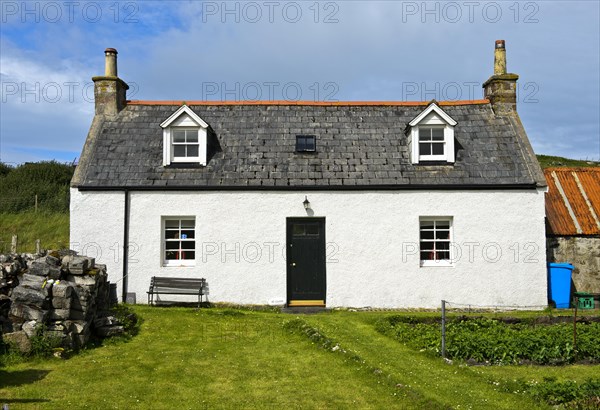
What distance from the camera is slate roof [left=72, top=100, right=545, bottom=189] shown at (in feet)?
57.9

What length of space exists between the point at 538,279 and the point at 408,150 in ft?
19.4

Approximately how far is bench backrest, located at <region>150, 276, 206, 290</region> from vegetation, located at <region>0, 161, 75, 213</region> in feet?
52.1

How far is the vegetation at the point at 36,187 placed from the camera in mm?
31094

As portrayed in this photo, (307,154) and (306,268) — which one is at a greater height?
(307,154)

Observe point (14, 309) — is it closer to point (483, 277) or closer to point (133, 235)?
point (133, 235)

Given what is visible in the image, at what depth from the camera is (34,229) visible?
26.6 meters

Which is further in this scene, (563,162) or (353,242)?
(563,162)

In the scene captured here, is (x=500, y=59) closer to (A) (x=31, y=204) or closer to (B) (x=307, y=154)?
(B) (x=307, y=154)

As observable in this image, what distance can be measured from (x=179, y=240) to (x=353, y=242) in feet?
18.5

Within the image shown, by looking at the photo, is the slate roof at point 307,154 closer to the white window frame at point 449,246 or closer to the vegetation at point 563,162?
the white window frame at point 449,246

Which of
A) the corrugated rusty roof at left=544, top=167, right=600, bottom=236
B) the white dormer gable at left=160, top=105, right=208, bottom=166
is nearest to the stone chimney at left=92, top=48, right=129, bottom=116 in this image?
the white dormer gable at left=160, top=105, right=208, bottom=166

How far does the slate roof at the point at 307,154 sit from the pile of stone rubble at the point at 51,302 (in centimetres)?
539

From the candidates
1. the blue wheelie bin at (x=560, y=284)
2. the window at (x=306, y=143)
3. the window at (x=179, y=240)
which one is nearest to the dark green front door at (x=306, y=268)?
the window at (x=306, y=143)

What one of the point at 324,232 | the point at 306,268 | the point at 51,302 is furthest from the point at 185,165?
the point at 51,302
